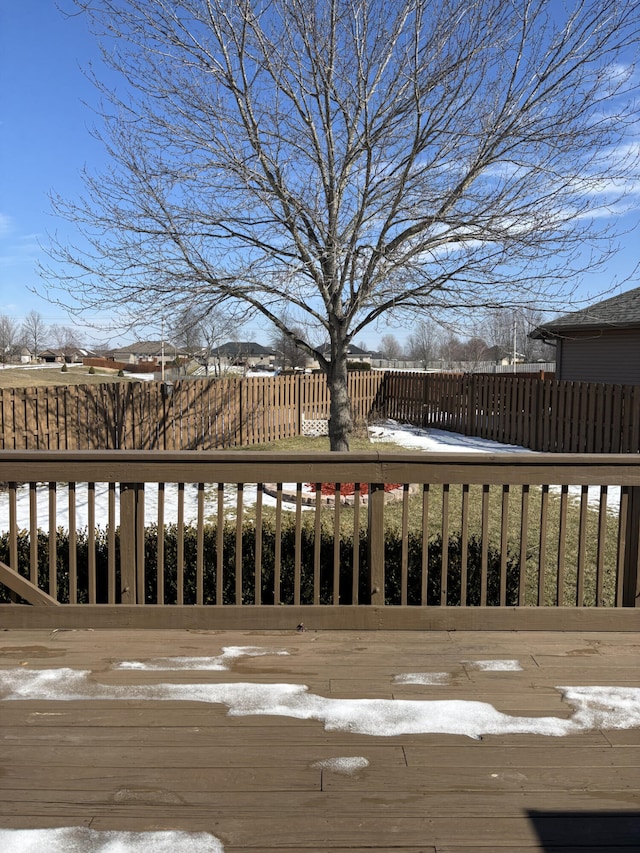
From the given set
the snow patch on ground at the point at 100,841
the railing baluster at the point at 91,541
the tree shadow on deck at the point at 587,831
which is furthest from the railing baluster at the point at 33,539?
the tree shadow on deck at the point at 587,831

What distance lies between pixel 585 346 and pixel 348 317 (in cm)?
1036

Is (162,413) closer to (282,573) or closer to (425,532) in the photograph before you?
(282,573)

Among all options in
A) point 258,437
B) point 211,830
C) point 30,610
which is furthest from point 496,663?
point 258,437

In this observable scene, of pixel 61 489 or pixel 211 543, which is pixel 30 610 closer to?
pixel 211 543

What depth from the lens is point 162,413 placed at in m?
12.9

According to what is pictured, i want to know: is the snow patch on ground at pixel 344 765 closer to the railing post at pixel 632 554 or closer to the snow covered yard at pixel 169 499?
the railing post at pixel 632 554

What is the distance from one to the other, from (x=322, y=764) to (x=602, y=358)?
15.1 m

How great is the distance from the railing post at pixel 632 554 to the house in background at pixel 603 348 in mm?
10466

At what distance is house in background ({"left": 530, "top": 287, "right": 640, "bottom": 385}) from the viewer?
1406 centimetres

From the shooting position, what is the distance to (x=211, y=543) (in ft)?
14.6

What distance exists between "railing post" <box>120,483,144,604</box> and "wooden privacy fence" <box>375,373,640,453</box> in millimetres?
9885

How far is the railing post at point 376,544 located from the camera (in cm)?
341

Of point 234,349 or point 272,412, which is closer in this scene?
point 272,412

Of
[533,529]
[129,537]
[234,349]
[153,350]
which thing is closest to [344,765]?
[129,537]
